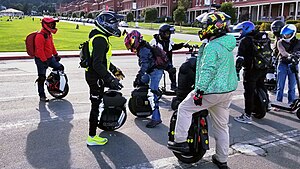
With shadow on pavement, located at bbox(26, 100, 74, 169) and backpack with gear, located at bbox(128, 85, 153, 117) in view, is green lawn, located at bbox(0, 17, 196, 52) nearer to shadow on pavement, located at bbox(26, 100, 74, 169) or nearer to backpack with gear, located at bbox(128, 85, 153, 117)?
shadow on pavement, located at bbox(26, 100, 74, 169)

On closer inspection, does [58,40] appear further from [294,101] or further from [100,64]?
[100,64]

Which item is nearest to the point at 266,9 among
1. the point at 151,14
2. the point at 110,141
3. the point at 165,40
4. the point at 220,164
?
the point at 151,14

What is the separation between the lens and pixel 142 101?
21.0 feet

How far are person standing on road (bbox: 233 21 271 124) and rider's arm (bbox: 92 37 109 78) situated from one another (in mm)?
2528

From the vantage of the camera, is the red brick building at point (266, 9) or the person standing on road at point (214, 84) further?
the red brick building at point (266, 9)

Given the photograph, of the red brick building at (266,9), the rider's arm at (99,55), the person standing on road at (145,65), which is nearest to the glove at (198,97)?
the rider's arm at (99,55)

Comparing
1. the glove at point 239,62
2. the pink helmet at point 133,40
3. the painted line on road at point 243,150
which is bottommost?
the painted line on road at point 243,150

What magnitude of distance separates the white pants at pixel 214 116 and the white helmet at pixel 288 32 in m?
3.69

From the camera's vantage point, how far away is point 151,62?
20.5 ft

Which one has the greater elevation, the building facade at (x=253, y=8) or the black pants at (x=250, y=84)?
the building facade at (x=253, y=8)

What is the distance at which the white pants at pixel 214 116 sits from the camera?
13.5 ft

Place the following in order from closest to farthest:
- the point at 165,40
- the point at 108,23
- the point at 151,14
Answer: the point at 108,23, the point at 165,40, the point at 151,14

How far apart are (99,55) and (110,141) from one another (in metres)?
1.41

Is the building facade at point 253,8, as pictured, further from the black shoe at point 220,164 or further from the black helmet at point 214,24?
the black shoe at point 220,164
